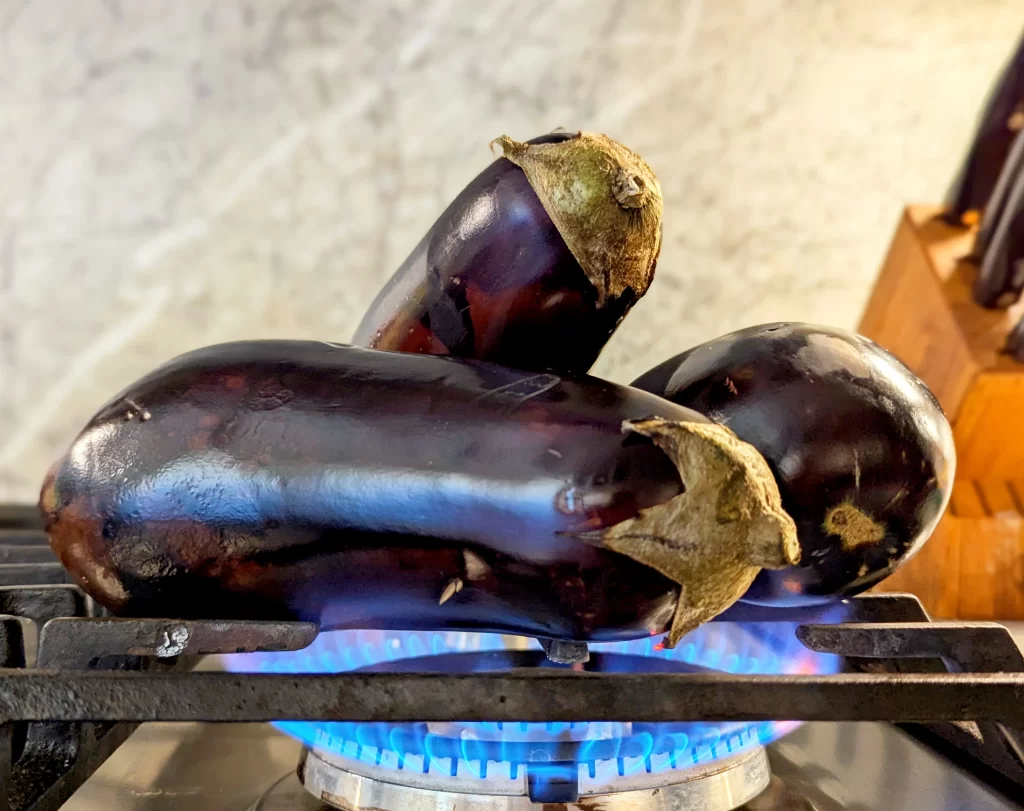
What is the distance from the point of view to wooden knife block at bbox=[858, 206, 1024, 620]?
676mm

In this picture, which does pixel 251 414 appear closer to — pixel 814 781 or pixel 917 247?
pixel 814 781

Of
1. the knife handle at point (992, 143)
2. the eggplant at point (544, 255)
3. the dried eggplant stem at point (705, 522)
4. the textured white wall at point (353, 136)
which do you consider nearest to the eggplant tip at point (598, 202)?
the eggplant at point (544, 255)

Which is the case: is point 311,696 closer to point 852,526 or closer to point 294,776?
point 294,776

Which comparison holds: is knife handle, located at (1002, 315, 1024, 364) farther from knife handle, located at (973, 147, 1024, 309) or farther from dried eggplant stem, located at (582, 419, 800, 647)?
dried eggplant stem, located at (582, 419, 800, 647)

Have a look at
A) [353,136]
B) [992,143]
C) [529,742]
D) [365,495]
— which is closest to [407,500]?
[365,495]

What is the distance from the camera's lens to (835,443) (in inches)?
15.2

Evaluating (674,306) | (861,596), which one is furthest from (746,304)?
(861,596)

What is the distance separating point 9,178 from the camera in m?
0.77

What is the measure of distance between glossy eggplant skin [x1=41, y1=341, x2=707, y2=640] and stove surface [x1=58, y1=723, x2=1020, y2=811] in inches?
4.0

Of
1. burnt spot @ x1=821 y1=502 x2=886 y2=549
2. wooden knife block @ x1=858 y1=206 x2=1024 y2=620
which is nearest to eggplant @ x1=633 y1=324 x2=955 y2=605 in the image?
burnt spot @ x1=821 y1=502 x2=886 y2=549

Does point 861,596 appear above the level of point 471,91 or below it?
below

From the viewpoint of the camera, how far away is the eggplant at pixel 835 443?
1.27ft

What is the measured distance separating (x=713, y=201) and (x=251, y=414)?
58cm

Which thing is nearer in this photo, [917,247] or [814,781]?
[814,781]
